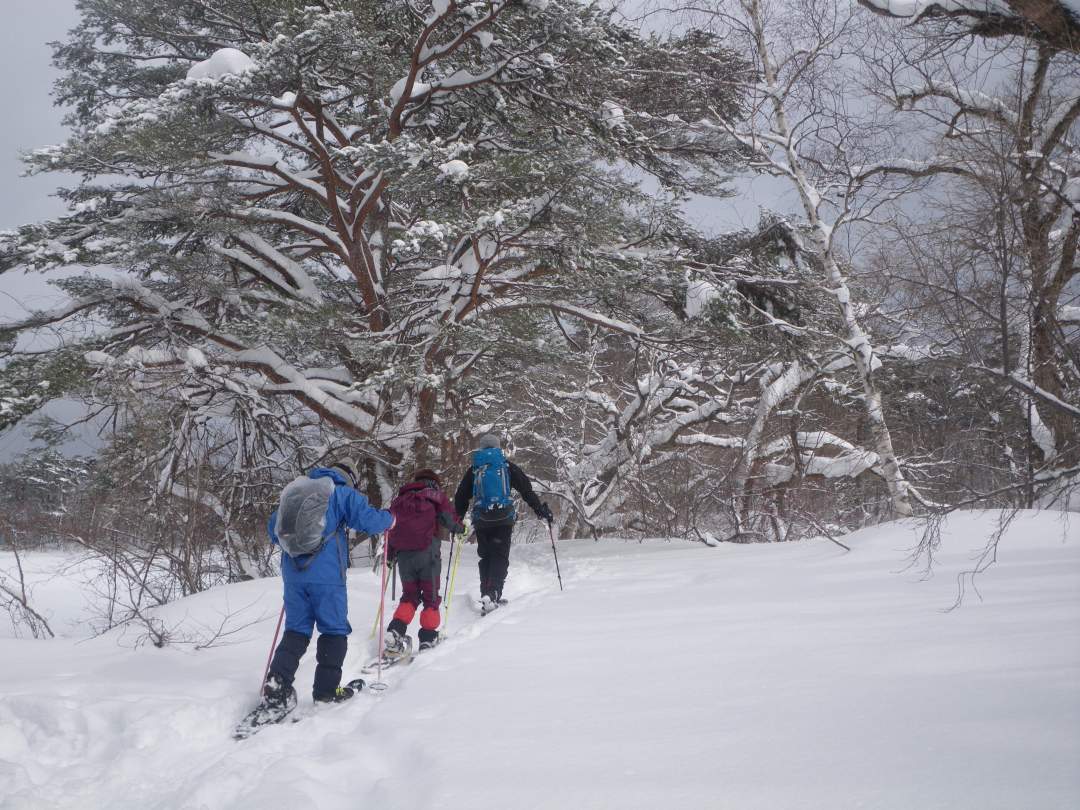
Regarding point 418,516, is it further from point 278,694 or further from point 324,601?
point 278,694

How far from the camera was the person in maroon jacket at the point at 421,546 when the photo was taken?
5727 millimetres

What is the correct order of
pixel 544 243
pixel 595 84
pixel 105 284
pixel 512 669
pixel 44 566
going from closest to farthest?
pixel 512 669 → pixel 44 566 → pixel 544 243 → pixel 595 84 → pixel 105 284

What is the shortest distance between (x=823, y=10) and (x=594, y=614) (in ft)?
22.6

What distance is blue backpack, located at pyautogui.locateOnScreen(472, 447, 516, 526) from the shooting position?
6.96 m

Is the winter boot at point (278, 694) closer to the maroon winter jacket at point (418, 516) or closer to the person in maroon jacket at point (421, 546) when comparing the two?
the person in maroon jacket at point (421, 546)

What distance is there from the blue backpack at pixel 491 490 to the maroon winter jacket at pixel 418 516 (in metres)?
0.86

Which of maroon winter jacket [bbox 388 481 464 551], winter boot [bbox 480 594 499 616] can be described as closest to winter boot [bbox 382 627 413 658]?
maroon winter jacket [bbox 388 481 464 551]

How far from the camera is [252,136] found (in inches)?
408

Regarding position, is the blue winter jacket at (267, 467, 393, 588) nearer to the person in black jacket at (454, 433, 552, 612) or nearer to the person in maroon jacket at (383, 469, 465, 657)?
the person in maroon jacket at (383, 469, 465, 657)

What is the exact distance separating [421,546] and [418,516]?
259mm

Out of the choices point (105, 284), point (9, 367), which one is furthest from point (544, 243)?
point (9, 367)

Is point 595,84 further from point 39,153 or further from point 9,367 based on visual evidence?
point 9,367

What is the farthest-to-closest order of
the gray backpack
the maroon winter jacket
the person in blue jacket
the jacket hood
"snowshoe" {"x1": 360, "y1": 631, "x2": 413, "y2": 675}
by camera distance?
the maroon winter jacket → "snowshoe" {"x1": 360, "y1": 631, "x2": 413, "y2": 675} → the jacket hood → the gray backpack → the person in blue jacket

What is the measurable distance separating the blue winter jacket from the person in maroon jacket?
1.09m
